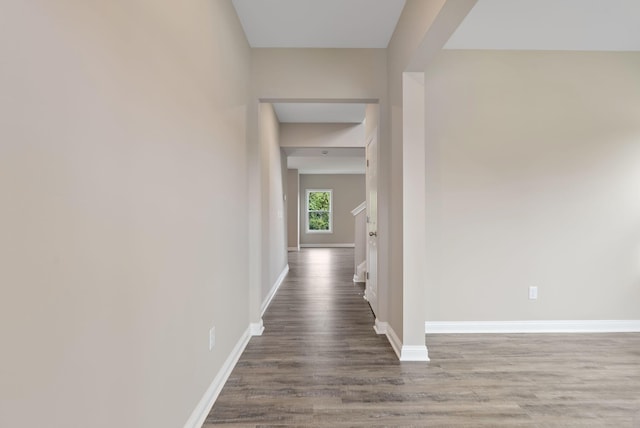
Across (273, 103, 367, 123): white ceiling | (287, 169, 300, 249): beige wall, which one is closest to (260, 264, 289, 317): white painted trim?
(273, 103, 367, 123): white ceiling

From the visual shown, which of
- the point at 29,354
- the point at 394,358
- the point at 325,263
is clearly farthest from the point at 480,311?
the point at 325,263

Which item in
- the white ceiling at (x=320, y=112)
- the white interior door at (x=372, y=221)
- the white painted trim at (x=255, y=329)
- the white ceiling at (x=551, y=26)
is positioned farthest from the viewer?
the white ceiling at (x=320, y=112)

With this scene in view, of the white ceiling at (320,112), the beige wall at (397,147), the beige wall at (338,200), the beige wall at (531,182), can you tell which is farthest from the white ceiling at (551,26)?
the beige wall at (338,200)

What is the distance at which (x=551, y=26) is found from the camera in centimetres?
257

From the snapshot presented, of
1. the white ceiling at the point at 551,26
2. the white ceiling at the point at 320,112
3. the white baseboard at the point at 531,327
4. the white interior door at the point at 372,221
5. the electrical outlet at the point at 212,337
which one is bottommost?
the white baseboard at the point at 531,327

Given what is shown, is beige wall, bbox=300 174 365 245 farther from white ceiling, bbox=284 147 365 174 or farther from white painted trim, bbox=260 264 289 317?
white painted trim, bbox=260 264 289 317

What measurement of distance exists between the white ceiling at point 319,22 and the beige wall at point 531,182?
2.36 feet

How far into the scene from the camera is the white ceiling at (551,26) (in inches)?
91.4

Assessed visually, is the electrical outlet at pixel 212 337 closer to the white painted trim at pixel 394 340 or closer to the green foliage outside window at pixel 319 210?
the white painted trim at pixel 394 340

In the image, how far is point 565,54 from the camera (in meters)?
2.94

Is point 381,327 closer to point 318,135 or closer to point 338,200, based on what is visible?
point 318,135

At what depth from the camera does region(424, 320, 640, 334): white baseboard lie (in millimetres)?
Answer: 2945

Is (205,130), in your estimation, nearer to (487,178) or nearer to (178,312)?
(178,312)

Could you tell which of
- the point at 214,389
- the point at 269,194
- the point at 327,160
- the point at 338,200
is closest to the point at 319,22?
the point at 269,194
